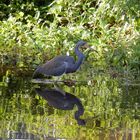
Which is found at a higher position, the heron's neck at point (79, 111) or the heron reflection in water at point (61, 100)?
the heron reflection in water at point (61, 100)

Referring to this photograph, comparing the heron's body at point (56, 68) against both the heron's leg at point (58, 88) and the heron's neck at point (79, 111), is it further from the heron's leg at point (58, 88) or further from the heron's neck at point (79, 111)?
the heron's neck at point (79, 111)

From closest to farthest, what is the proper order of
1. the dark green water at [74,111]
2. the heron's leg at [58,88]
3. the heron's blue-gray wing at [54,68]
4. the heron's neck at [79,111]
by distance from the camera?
the dark green water at [74,111] < the heron's neck at [79,111] < the heron's leg at [58,88] < the heron's blue-gray wing at [54,68]

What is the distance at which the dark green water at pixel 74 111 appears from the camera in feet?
20.4

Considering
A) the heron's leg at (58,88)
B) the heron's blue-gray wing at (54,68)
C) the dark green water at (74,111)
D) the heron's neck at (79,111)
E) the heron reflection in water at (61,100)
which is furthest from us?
the heron's blue-gray wing at (54,68)

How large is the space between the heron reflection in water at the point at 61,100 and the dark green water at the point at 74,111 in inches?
2.8

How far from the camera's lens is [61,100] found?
8.26 metres

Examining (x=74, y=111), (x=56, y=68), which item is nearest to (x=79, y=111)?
(x=74, y=111)

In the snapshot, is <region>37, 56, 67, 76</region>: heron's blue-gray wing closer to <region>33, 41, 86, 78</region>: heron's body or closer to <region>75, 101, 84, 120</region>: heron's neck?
<region>33, 41, 86, 78</region>: heron's body

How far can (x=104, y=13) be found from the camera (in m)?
12.9

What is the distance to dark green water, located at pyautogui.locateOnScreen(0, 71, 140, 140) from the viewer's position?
6.21 meters

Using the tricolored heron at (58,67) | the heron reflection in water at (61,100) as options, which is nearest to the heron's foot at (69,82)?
the tricolored heron at (58,67)

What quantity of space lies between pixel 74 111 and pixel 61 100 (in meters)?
0.77

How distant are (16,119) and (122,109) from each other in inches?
65.9

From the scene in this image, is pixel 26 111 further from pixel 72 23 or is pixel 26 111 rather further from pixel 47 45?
pixel 72 23
